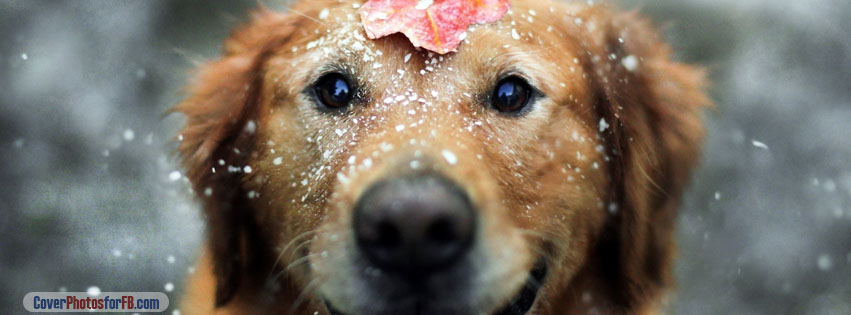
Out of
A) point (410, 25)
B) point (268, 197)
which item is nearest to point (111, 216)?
point (268, 197)

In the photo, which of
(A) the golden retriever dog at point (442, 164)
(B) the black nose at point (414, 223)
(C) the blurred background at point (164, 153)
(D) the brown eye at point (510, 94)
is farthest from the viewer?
(C) the blurred background at point (164, 153)

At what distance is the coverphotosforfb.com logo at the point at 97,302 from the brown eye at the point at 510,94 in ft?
8.06

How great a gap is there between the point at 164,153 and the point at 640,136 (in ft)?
12.7

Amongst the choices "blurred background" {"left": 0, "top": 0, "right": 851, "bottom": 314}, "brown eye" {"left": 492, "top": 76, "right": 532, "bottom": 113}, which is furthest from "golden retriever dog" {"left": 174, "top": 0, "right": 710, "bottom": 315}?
"blurred background" {"left": 0, "top": 0, "right": 851, "bottom": 314}

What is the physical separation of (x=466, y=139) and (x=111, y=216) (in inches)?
186

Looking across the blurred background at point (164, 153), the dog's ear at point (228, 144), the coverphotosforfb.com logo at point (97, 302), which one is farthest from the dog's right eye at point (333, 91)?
the blurred background at point (164, 153)

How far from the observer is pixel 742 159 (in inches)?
258

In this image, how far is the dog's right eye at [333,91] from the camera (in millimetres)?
2314

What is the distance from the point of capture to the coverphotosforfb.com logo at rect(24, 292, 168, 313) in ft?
12.4

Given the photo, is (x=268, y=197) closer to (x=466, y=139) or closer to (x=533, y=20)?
(x=466, y=139)

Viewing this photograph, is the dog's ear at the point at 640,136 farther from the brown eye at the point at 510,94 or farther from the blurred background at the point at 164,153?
the blurred background at the point at 164,153

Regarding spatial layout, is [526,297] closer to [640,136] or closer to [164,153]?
[640,136]

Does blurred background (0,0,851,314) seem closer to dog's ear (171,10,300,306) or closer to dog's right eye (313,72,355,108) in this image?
dog's ear (171,10,300,306)

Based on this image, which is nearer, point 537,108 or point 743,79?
point 537,108
